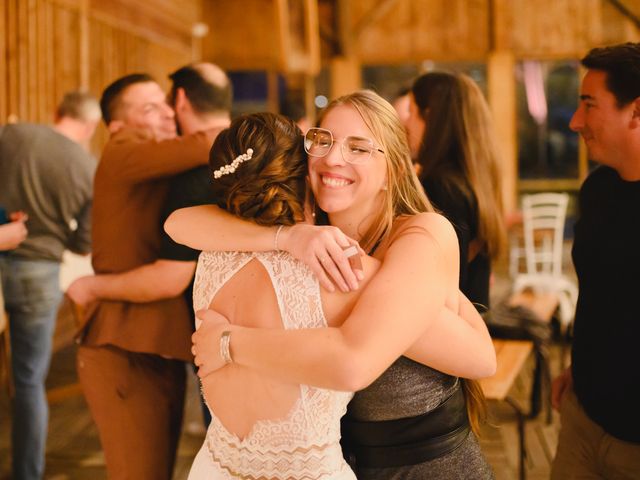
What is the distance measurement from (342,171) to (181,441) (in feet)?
10.0

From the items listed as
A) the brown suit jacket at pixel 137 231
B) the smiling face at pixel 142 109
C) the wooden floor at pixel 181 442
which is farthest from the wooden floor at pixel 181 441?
the smiling face at pixel 142 109

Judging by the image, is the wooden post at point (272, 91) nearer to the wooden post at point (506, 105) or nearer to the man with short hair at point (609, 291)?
the wooden post at point (506, 105)

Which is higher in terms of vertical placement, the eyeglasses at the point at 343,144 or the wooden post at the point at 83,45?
the wooden post at the point at 83,45

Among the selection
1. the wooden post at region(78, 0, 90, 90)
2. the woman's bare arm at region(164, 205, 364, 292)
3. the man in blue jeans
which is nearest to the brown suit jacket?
the woman's bare arm at region(164, 205, 364, 292)

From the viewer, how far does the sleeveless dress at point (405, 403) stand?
5.03ft

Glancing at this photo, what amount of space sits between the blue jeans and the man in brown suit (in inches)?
39.8

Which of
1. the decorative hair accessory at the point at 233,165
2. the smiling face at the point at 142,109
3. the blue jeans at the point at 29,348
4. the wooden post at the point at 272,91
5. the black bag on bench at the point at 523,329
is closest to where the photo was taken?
the decorative hair accessory at the point at 233,165

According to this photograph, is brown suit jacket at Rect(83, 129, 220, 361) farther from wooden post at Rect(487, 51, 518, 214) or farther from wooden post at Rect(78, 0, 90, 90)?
wooden post at Rect(487, 51, 518, 214)

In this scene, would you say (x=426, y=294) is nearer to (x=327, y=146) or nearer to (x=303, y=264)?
(x=303, y=264)

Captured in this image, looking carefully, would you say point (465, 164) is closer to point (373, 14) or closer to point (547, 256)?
point (547, 256)

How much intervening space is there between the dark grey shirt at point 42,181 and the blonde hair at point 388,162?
2.28 m

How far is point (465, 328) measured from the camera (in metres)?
1.49

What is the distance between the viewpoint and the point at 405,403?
154cm

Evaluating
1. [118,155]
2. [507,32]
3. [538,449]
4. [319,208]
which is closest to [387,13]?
[507,32]
